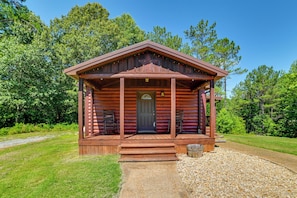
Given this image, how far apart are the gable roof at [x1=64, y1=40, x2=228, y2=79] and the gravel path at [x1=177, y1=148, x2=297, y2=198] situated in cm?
298

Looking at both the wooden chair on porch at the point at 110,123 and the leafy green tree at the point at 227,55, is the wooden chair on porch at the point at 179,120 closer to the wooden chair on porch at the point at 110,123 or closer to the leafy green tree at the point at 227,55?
the wooden chair on porch at the point at 110,123

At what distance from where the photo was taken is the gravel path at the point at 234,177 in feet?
10.9

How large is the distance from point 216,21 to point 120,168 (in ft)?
68.4

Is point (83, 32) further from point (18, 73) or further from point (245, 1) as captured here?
point (245, 1)

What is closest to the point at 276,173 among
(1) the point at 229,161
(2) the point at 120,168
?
(1) the point at 229,161

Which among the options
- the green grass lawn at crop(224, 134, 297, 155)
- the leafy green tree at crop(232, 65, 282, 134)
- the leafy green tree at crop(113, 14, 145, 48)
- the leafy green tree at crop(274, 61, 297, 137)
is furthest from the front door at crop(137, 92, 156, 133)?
the leafy green tree at crop(232, 65, 282, 134)

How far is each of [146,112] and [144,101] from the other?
52cm

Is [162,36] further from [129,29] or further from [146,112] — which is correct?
[146,112]

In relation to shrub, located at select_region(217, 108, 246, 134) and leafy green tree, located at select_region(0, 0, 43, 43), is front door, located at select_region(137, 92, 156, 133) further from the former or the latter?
leafy green tree, located at select_region(0, 0, 43, 43)

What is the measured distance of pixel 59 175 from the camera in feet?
13.7

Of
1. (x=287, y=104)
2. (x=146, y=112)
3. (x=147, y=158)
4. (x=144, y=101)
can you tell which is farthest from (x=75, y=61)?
(x=287, y=104)

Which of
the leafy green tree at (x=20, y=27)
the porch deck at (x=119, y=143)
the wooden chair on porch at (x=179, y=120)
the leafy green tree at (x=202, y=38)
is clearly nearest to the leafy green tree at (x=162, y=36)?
the leafy green tree at (x=202, y=38)

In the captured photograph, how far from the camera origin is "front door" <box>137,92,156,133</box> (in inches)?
330

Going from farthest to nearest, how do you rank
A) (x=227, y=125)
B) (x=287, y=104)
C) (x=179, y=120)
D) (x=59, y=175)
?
(x=287, y=104) < (x=227, y=125) < (x=179, y=120) < (x=59, y=175)
